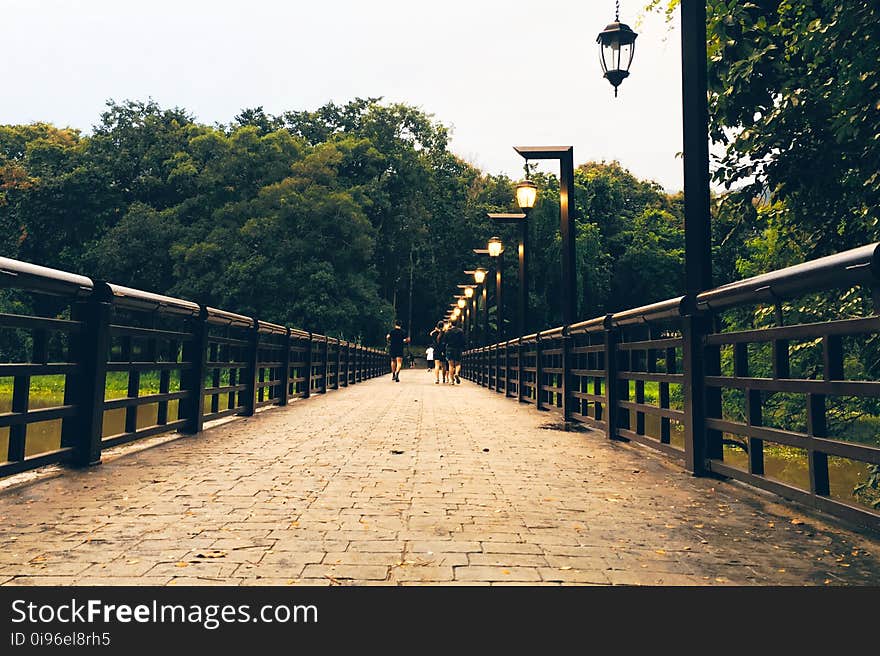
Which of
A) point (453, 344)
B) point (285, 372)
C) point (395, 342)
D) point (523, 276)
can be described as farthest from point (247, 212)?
point (285, 372)

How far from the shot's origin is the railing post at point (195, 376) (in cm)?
745

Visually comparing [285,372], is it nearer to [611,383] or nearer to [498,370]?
[611,383]

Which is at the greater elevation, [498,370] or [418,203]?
[418,203]

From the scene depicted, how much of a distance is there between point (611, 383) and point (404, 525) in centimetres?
444

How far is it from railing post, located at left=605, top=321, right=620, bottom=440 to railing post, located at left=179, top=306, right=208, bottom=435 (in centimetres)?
438

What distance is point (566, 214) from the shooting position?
1316cm

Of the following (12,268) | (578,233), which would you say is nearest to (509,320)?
(578,233)

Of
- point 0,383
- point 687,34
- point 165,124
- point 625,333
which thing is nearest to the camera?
point 687,34

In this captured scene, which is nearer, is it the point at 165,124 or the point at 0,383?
the point at 0,383

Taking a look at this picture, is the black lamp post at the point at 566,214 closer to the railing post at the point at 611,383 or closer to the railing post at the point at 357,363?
the railing post at the point at 611,383

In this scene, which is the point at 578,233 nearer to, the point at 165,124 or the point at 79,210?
the point at 165,124

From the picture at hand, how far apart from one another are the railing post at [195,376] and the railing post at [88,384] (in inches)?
85.2
